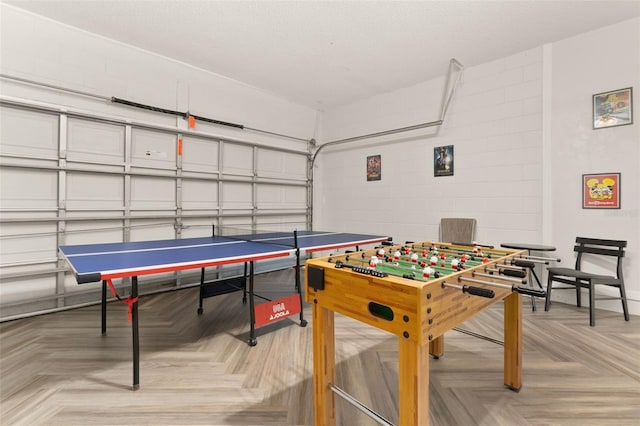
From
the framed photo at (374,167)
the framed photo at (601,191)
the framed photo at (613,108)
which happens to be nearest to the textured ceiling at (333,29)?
the framed photo at (613,108)

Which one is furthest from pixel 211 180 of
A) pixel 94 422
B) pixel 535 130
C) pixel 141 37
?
pixel 535 130

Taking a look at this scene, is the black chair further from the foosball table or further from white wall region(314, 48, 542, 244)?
the foosball table

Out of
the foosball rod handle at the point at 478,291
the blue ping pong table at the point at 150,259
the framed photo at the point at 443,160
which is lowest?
the blue ping pong table at the point at 150,259

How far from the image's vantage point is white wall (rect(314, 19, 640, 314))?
10.8 feet

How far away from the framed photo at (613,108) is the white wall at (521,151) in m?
→ 0.06

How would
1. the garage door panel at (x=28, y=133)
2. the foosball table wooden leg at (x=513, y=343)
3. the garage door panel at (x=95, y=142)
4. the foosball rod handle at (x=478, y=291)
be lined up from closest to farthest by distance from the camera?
the foosball rod handle at (x=478, y=291) → the foosball table wooden leg at (x=513, y=343) → the garage door panel at (x=28, y=133) → the garage door panel at (x=95, y=142)

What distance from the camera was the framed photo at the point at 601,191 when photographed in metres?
3.28

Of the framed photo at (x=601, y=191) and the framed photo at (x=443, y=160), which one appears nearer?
the framed photo at (x=601, y=191)

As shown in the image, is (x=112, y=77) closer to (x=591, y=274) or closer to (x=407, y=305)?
(x=407, y=305)

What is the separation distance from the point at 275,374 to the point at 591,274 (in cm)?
341

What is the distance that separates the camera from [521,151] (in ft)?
12.8

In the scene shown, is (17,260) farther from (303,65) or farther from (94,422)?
(303,65)

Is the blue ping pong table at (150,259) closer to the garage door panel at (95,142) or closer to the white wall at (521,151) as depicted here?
the garage door panel at (95,142)

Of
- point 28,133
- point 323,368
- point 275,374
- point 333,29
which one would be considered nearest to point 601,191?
point 333,29
